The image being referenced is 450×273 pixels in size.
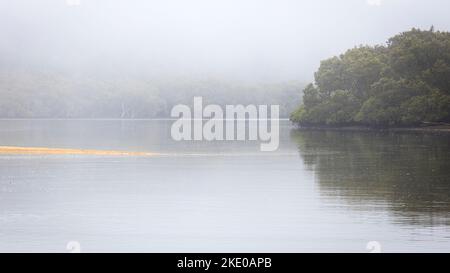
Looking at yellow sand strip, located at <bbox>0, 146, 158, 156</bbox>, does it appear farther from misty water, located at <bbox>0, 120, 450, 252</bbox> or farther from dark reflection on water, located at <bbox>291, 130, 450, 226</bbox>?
dark reflection on water, located at <bbox>291, 130, 450, 226</bbox>

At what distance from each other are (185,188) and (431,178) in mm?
11484

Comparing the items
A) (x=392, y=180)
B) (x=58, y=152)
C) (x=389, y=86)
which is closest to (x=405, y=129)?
(x=389, y=86)

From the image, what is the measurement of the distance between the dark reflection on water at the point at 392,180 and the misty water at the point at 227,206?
46mm

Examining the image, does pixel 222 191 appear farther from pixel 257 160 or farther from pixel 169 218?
pixel 257 160

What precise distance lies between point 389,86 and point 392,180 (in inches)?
3289

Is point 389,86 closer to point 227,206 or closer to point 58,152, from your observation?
point 58,152

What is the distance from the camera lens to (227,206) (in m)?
28.9

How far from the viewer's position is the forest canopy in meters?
117

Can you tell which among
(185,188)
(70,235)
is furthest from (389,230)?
(185,188)

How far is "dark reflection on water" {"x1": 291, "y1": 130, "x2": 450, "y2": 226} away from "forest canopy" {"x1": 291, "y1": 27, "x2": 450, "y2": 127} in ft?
184

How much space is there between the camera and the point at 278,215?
26.5 m

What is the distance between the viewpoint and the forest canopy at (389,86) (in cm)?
11725

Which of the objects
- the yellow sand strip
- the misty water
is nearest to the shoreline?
the yellow sand strip

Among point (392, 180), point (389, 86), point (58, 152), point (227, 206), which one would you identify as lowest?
point (227, 206)
